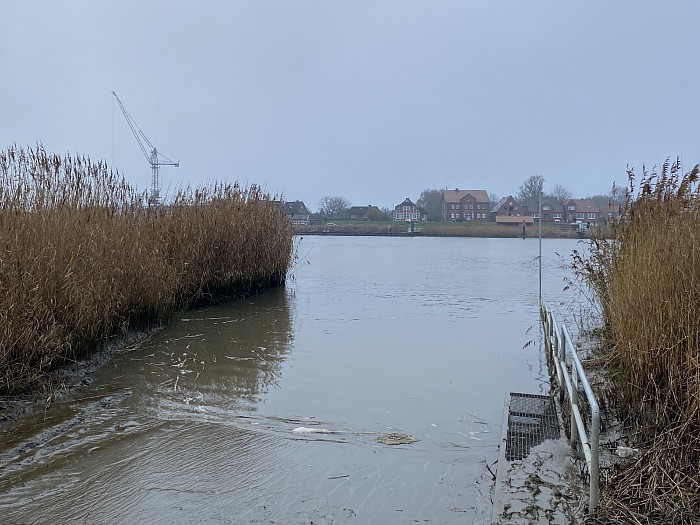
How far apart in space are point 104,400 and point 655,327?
5.17 meters

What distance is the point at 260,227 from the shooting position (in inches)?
626

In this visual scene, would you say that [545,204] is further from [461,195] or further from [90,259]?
[90,259]

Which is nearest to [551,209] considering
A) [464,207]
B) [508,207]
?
[508,207]

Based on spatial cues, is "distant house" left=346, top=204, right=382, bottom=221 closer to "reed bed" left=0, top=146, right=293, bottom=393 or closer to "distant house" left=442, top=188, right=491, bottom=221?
"distant house" left=442, top=188, right=491, bottom=221

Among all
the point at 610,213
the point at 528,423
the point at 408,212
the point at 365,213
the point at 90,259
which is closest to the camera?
the point at 528,423

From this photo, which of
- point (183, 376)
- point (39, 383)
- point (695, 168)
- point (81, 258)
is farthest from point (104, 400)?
point (695, 168)

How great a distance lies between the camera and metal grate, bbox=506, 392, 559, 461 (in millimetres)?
5230

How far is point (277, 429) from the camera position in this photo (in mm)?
6039

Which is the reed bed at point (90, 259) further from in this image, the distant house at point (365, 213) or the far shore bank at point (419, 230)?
the distant house at point (365, 213)

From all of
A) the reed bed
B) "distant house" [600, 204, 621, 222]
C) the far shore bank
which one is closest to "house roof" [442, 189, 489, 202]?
the far shore bank

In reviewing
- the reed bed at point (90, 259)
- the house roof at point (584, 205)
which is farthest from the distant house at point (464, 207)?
the reed bed at point (90, 259)

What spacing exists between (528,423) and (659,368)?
134cm

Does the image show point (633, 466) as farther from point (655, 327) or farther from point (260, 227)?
point (260, 227)

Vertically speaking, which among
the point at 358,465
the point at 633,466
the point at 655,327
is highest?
the point at 655,327
